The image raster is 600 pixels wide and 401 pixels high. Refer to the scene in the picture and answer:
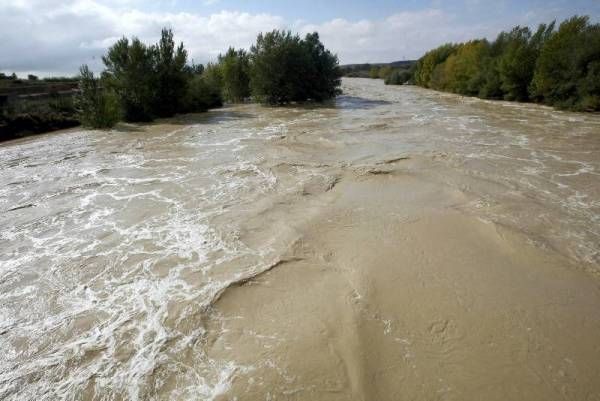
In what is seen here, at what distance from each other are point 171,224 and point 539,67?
30.3 m

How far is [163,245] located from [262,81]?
2766cm

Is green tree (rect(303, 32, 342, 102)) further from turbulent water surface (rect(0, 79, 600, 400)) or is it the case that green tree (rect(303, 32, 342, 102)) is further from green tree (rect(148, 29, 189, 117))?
turbulent water surface (rect(0, 79, 600, 400))

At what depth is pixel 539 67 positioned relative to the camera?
26.1 metres

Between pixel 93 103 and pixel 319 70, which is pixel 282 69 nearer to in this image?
pixel 319 70

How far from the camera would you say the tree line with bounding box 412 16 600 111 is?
22.6 m

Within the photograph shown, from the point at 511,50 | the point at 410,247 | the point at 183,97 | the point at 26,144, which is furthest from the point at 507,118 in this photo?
the point at 26,144

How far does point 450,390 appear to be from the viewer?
3.34 m

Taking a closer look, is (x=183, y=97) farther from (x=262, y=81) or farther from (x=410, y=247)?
(x=410, y=247)

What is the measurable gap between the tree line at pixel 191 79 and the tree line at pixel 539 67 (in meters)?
15.0

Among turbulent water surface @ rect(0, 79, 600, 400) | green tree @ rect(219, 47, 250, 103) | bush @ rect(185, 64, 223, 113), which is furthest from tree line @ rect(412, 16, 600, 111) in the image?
bush @ rect(185, 64, 223, 113)

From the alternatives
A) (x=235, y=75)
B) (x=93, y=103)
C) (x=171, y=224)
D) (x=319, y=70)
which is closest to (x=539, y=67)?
(x=319, y=70)

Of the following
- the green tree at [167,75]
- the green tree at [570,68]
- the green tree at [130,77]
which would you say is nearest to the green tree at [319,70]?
the green tree at [167,75]

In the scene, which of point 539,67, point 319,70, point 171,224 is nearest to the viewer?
point 171,224

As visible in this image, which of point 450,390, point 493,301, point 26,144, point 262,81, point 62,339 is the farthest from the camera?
point 262,81
